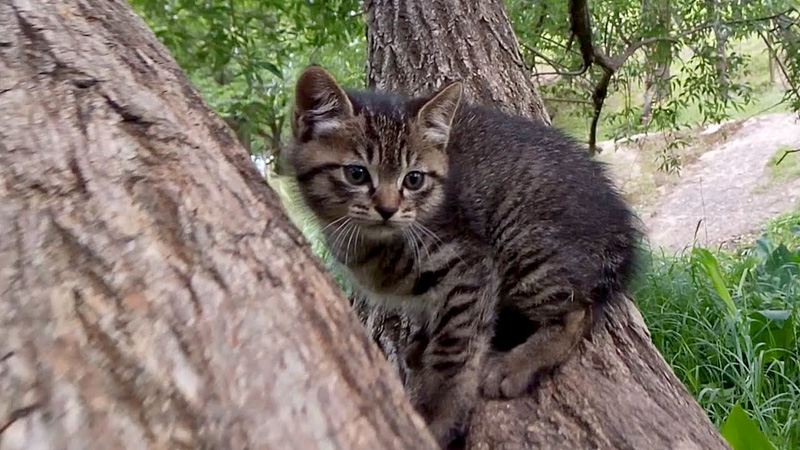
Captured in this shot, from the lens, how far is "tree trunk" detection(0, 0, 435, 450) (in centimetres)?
95

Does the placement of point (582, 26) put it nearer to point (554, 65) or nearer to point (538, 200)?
point (554, 65)

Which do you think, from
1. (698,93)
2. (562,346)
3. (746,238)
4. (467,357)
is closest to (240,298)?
(467,357)

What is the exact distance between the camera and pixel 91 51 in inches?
59.6

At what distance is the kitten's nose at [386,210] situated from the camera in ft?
7.32

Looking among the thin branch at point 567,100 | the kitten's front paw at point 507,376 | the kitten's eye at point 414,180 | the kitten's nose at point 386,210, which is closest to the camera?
the kitten's front paw at point 507,376

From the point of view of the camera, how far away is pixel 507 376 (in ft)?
7.04

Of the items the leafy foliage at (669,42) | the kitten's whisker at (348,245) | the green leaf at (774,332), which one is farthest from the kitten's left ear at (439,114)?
the leafy foliage at (669,42)

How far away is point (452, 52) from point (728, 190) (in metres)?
6.74

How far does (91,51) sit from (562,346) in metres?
1.46

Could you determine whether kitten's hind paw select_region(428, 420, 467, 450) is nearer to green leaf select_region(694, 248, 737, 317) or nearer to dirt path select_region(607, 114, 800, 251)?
green leaf select_region(694, 248, 737, 317)

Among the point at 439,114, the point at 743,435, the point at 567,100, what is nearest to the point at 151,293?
the point at 439,114

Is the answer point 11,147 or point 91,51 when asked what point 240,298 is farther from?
point 91,51

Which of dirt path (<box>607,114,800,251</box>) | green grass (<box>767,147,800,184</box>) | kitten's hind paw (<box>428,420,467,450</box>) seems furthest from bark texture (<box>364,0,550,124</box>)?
green grass (<box>767,147,800,184</box>)

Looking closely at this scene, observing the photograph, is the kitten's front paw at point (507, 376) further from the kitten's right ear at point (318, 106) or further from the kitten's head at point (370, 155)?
the kitten's right ear at point (318, 106)
